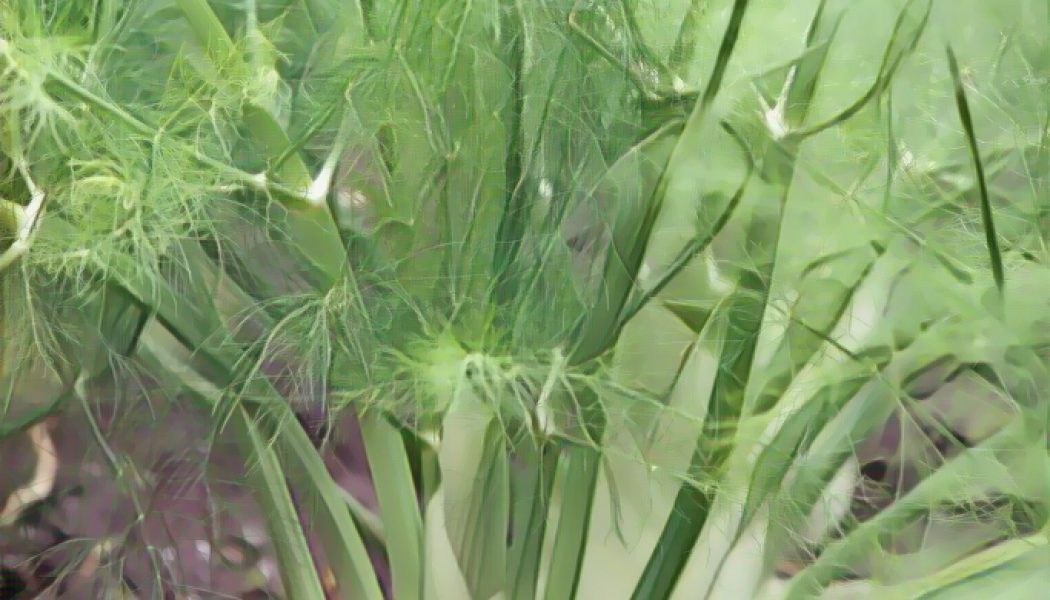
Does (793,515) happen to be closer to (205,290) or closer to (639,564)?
(639,564)

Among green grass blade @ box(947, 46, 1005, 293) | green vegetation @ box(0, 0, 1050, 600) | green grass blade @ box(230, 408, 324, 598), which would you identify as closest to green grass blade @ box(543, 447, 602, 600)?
green vegetation @ box(0, 0, 1050, 600)

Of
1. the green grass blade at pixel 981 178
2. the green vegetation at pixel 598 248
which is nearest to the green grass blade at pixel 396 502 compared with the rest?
the green vegetation at pixel 598 248

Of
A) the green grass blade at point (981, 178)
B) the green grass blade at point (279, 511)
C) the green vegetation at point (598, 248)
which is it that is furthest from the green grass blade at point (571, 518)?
the green grass blade at point (981, 178)

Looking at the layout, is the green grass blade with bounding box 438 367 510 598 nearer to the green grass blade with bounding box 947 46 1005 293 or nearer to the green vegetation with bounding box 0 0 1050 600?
the green vegetation with bounding box 0 0 1050 600

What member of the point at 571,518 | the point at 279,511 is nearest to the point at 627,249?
the point at 571,518

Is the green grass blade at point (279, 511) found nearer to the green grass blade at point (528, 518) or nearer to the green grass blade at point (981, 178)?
the green grass blade at point (528, 518)

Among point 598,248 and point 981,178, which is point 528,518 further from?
point 981,178

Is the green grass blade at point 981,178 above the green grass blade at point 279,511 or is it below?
above

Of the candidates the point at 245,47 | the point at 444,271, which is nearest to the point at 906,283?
the point at 444,271
